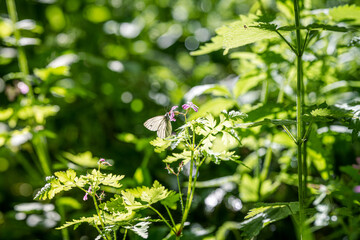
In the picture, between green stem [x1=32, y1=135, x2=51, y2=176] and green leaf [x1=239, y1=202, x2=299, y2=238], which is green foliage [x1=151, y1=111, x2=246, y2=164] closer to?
green leaf [x1=239, y1=202, x2=299, y2=238]

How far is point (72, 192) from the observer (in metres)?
1.92

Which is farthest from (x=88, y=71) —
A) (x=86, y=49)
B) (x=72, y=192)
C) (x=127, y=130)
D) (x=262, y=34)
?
(x=262, y=34)

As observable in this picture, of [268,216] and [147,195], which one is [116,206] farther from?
[268,216]

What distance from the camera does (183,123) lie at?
5.40ft

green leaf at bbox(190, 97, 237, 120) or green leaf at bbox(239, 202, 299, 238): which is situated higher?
green leaf at bbox(190, 97, 237, 120)

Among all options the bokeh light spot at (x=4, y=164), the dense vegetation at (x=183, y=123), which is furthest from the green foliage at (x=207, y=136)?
the bokeh light spot at (x=4, y=164)

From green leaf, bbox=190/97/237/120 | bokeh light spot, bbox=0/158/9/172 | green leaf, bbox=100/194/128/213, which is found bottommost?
bokeh light spot, bbox=0/158/9/172

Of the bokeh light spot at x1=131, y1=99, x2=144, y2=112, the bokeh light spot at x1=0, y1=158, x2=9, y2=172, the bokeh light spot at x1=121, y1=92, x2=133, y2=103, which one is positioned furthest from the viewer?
the bokeh light spot at x1=0, y1=158, x2=9, y2=172

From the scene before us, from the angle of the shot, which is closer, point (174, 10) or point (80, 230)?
point (80, 230)

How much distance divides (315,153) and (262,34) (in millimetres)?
590

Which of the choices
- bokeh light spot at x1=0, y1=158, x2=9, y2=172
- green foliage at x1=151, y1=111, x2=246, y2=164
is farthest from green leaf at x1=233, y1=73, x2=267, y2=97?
bokeh light spot at x1=0, y1=158, x2=9, y2=172

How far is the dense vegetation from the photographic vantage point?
84 centimetres

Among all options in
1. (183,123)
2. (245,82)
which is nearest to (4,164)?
(183,123)

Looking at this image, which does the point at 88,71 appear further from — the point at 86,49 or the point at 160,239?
the point at 160,239
